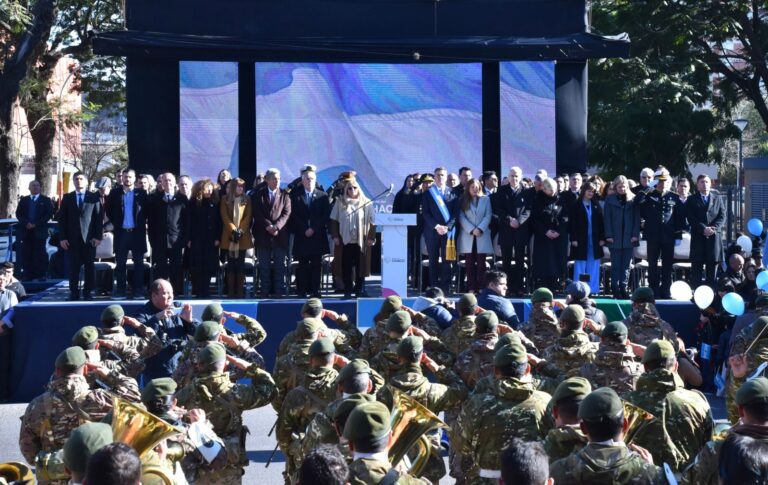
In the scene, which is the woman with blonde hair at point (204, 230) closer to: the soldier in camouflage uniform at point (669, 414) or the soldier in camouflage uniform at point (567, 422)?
the soldier in camouflage uniform at point (669, 414)

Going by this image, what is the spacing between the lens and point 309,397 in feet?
26.9

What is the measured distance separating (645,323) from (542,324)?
1135 millimetres

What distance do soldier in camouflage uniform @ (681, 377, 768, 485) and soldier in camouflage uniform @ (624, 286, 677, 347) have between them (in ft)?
18.5

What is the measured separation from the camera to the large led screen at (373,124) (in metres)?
20.6

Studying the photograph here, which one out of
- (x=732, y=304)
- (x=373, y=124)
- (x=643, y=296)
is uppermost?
(x=373, y=124)

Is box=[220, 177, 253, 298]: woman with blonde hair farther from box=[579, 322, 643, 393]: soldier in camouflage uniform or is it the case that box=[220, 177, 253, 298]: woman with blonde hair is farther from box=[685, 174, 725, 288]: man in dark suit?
box=[579, 322, 643, 393]: soldier in camouflage uniform

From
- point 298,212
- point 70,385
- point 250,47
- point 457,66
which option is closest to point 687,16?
point 457,66

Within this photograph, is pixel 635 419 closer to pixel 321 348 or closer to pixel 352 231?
pixel 321 348

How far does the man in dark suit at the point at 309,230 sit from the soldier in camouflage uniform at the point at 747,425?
10.9m

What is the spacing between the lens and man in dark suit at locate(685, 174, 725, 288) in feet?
53.8

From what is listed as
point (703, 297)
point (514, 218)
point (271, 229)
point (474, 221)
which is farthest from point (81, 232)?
point (703, 297)

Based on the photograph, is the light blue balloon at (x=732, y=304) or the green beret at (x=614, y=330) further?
the light blue balloon at (x=732, y=304)

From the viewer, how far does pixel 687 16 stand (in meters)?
32.5

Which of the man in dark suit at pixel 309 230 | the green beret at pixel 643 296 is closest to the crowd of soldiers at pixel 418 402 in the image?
the green beret at pixel 643 296
